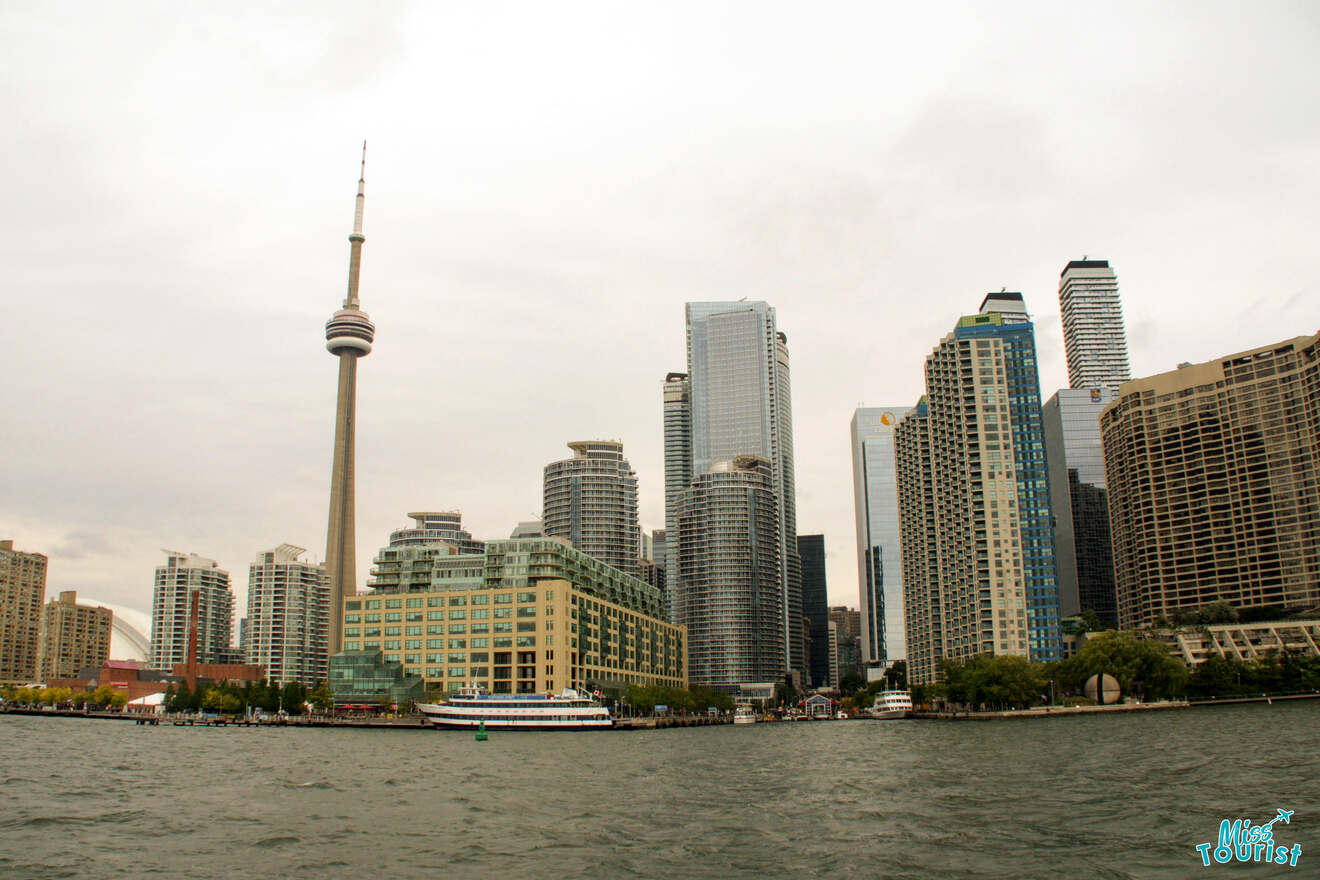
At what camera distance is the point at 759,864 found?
47000 millimetres

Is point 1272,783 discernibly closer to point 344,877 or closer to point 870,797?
point 870,797

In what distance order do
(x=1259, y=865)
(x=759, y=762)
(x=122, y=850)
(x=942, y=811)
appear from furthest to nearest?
(x=759, y=762) → (x=942, y=811) → (x=122, y=850) → (x=1259, y=865)

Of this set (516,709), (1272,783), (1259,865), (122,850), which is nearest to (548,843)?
(122,850)

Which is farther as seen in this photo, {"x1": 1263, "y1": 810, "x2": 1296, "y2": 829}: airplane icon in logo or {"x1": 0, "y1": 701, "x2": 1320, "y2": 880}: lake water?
{"x1": 1263, "y1": 810, "x2": 1296, "y2": 829}: airplane icon in logo

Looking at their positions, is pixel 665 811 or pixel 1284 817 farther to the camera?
pixel 665 811

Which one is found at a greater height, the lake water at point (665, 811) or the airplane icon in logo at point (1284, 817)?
the airplane icon in logo at point (1284, 817)

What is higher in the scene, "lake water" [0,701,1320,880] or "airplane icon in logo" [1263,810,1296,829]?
"airplane icon in logo" [1263,810,1296,829]

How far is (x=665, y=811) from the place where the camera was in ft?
214

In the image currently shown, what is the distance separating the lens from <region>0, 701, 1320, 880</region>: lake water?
4703cm

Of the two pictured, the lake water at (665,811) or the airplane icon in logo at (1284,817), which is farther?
the airplane icon in logo at (1284,817)

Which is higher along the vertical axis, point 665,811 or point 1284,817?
point 1284,817

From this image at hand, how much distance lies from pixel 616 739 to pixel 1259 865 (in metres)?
133

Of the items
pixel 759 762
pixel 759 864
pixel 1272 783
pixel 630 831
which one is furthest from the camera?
pixel 759 762

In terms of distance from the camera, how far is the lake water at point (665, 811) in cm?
4703
